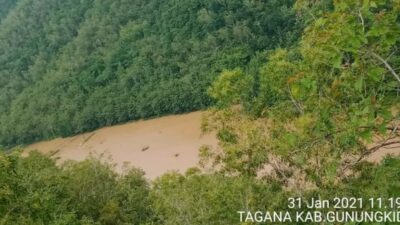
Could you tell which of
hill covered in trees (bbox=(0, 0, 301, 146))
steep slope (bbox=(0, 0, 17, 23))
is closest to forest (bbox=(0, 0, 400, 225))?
hill covered in trees (bbox=(0, 0, 301, 146))

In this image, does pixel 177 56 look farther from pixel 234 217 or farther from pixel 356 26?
pixel 356 26

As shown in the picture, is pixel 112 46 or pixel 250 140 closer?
pixel 250 140

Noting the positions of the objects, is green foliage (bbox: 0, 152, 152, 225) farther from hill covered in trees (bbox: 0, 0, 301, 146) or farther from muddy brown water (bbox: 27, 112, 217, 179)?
hill covered in trees (bbox: 0, 0, 301, 146)

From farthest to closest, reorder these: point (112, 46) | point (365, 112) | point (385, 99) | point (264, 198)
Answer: point (112, 46)
point (264, 198)
point (385, 99)
point (365, 112)

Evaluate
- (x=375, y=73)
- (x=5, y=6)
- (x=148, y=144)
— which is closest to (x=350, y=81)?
(x=375, y=73)

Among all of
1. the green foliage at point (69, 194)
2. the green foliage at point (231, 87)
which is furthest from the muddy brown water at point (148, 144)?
the green foliage at point (231, 87)

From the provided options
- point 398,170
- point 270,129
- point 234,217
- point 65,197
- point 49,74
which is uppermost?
point 398,170

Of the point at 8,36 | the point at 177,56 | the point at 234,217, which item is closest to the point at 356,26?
the point at 234,217

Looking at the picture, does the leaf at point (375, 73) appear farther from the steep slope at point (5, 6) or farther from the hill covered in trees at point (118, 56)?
the steep slope at point (5, 6)
